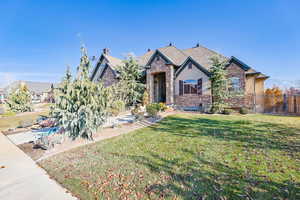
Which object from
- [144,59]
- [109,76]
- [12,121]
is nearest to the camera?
[12,121]

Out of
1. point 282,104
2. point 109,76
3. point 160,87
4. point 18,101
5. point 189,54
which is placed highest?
point 189,54

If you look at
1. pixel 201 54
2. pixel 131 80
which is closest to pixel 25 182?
pixel 131 80

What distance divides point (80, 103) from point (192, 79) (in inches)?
495

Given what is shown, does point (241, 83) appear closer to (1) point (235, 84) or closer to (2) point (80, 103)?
(1) point (235, 84)

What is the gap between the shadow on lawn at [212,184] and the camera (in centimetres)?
261

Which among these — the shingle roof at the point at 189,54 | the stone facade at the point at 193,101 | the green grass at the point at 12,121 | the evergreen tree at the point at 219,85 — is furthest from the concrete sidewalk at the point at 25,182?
the shingle roof at the point at 189,54

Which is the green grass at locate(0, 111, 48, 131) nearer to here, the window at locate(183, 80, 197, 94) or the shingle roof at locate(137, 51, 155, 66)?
the shingle roof at locate(137, 51, 155, 66)

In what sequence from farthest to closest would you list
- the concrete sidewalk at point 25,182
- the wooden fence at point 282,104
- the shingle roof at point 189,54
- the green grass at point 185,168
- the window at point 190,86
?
the shingle roof at point 189,54 → the window at point 190,86 → the wooden fence at point 282,104 → the concrete sidewalk at point 25,182 → the green grass at point 185,168

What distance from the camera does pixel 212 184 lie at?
2.95 meters

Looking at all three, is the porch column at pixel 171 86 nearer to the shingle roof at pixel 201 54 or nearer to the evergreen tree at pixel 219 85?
the shingle roof at pixel 201 54

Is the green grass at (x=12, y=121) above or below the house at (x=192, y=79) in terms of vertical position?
below

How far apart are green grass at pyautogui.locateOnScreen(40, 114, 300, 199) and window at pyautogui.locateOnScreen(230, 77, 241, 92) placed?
8.64 m

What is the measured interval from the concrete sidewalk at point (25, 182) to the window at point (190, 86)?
14.4 meters

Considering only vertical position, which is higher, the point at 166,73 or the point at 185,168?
the point at 166,73
